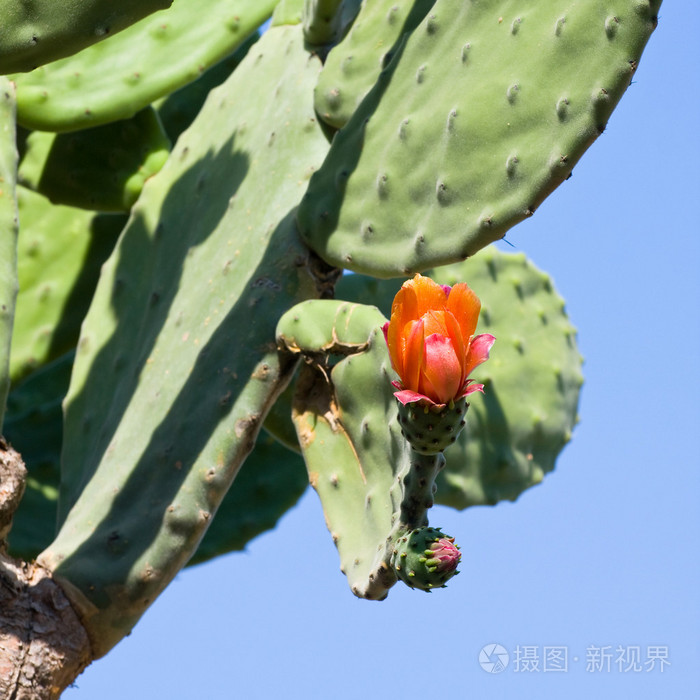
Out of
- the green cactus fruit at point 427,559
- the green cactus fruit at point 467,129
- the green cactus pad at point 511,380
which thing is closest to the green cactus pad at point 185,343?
the green cactus fruit at point 467,129

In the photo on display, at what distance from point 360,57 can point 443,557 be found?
0.96 meters

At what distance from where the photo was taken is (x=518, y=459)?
232cm

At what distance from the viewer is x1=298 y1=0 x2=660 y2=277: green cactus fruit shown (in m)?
1.44

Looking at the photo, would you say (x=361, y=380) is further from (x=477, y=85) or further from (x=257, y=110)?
(x=257, y=110)

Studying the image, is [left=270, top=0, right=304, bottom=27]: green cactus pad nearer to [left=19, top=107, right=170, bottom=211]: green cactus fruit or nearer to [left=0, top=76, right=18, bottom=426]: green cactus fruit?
[left=19, top=107, right=170, bottom=211]: green cactus fruit

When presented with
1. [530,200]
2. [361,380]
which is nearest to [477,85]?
[530,200]

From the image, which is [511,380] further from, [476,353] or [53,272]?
[476,353]

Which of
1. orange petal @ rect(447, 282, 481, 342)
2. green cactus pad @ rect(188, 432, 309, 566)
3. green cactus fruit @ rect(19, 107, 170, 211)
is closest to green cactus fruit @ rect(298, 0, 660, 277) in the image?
orange petal @ rect(447, 282, 481, 342)

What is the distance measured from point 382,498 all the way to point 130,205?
1088mm

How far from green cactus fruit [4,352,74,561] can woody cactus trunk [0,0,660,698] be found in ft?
0.12

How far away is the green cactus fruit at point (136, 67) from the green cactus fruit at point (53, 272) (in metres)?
0.40

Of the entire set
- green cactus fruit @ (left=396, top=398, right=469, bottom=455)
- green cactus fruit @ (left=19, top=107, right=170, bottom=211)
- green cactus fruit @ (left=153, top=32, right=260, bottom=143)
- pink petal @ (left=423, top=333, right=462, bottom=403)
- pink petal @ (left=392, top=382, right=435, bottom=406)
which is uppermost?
green cactus fruit @ (left=153, top=32, right=260, bottom=143)

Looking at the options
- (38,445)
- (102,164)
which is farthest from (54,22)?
(38,445)

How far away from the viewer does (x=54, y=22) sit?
1.28 metres
